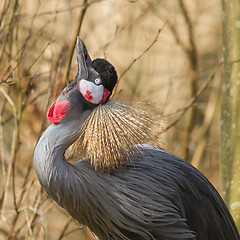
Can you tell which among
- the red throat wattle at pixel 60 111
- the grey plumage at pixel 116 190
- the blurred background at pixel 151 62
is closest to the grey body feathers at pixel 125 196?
the grey plumage at pixel 116 190

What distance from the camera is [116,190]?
1.63 metres

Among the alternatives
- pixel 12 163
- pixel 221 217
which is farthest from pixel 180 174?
pixel 12 163

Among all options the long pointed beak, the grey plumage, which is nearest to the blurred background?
the grey plumage

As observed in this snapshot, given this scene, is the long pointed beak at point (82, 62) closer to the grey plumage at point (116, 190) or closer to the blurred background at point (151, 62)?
the grey plumage at point (116, 190)

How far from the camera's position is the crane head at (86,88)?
Answer: 156 centimetres

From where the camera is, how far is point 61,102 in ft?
5.17

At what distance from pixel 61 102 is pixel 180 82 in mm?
3643

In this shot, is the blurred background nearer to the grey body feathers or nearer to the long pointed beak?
the grey body feathers

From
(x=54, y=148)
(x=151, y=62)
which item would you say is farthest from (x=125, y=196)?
(x=151, y=62)

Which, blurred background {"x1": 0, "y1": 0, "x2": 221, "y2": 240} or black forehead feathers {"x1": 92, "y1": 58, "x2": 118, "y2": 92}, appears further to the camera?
blurred background {"x1": 0, "y1": 0, "x2": 221, "y2": 240}

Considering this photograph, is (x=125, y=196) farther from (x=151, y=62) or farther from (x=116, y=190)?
(x=151, y=62)

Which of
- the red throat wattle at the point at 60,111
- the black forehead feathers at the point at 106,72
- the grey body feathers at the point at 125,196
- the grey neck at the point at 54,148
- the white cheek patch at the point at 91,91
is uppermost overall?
the black forehead feathers at the point at 106,72

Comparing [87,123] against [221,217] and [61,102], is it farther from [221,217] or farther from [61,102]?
[221,217]

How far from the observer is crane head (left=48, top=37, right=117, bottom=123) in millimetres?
1560
